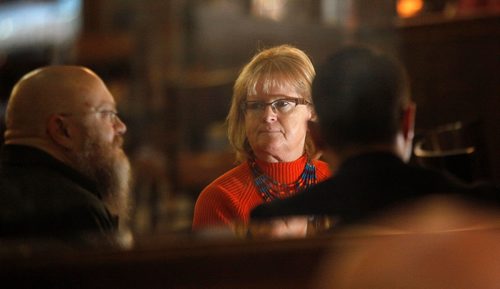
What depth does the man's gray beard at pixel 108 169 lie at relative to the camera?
1.67 metres

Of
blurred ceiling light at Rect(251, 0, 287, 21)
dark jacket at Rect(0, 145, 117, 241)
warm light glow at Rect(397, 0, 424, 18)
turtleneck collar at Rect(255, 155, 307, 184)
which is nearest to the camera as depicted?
dark jacket at Rect(0, 145, 117, 241)

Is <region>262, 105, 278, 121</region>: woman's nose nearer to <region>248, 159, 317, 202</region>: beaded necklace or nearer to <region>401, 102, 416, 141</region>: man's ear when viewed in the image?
<region>248, 159, 317, 202</region>: beaded necklace

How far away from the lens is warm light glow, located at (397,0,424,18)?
74.1 inches

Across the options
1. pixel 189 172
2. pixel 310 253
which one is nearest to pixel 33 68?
pixel 189 172

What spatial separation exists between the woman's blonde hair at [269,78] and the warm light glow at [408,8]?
1.06 ft

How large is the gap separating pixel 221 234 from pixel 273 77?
28 centimetres

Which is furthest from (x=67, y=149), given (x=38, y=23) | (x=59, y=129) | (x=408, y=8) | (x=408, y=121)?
(x=408, y=8)

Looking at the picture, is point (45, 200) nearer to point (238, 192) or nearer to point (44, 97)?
point (44, 97)

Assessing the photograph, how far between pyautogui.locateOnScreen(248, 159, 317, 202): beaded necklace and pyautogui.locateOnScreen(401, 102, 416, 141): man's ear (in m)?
0.19

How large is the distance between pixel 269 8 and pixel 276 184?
0.44 meters

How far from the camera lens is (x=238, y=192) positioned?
1.62 m

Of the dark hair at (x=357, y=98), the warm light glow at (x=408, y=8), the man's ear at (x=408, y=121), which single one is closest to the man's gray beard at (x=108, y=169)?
the dark hair at (x=357, y=98)

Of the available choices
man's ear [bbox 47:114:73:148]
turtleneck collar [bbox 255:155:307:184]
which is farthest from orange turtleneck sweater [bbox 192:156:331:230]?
man's ear [bbox 47:114:73:148]

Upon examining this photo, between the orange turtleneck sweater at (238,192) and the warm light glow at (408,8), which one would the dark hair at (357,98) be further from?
the warm light glow at (408,8)
